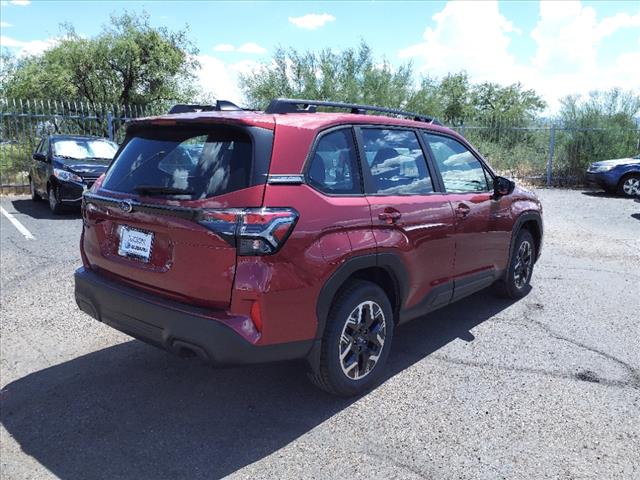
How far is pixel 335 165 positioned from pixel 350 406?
1.52 meters

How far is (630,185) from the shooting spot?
46.8 feet

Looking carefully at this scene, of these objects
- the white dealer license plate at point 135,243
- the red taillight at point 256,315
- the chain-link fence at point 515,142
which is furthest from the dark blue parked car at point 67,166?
the red taillight at point 256,315

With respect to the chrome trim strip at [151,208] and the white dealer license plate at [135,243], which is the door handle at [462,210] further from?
the white dealer license plate at [135,243]

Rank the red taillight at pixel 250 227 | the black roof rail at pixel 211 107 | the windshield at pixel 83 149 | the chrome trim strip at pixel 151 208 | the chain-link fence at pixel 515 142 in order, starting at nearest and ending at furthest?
the red taillight at pixel 250 227
the chrome trim strip at pixel 151 208
the black roof rail at pixel 211 107
the windshield at pixel 83 149
the chain-link fence at pixel 515 142

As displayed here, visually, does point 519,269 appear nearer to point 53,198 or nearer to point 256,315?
point 256,315

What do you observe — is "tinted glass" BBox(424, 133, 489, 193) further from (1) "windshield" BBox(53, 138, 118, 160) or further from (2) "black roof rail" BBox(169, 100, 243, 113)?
(1) "windshield" BBox(53, 138, 118, 160)

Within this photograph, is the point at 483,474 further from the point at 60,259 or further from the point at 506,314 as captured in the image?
the point at 60,259

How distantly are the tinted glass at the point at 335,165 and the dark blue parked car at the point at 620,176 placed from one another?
13465 millimetres

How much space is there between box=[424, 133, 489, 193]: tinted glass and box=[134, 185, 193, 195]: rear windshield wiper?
6.77 feet

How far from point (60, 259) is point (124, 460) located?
4728 millimetres

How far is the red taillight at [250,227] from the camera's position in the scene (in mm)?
2682

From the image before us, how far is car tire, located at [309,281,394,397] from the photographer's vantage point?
316 centimetres

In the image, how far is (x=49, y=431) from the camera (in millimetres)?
3096

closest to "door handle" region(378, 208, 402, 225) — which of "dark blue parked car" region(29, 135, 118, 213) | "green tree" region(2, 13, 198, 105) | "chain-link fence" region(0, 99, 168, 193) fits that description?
"dark blue parked car" region(29, 135, 118, 213)
